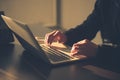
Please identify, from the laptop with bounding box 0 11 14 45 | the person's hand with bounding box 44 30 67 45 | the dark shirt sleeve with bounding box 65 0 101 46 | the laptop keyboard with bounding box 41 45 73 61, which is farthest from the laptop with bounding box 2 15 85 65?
the dark shirt sleeve with bounding box 65 0 101 46

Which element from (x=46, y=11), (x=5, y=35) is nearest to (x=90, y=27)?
(x=5, y=35)

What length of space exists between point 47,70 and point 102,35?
86 centimetres

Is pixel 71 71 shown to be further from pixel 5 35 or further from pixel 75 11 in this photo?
pixel 75 11

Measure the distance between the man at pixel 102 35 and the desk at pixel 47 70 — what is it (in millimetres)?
79

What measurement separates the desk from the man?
0.08m

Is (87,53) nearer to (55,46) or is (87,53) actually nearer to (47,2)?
(55,46)

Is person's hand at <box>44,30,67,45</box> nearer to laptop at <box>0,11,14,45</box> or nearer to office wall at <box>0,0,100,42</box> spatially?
laptop at <box>0,11,14,45</box>

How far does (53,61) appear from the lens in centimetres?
127

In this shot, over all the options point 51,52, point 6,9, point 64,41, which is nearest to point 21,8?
point 6,9

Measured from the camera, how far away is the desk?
1.12 metres

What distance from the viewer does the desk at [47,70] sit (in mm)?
1116

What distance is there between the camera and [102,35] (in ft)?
6.43

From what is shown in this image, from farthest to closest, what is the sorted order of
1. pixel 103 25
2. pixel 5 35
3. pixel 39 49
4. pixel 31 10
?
pixel 31 10, pixel 103 25, pixel 5 35, pixel 39 49

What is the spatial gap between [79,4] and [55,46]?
78.2 inches
